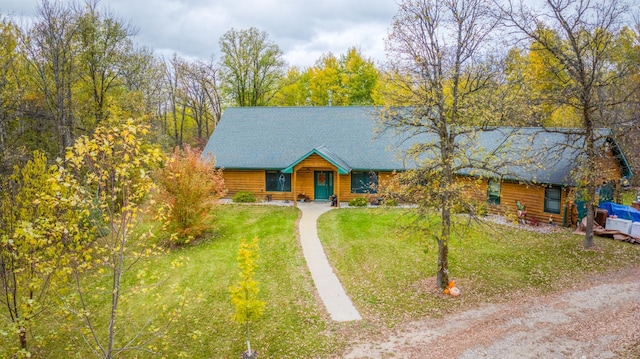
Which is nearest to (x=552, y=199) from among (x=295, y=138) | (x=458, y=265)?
(x=458, y=265)

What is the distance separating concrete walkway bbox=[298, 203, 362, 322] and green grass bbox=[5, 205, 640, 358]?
0.28m

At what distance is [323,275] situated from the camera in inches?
561

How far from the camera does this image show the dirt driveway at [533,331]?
9125 millimetres

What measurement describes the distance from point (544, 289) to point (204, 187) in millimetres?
14072

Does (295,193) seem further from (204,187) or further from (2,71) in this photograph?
(2,71)

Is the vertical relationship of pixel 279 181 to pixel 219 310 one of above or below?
above

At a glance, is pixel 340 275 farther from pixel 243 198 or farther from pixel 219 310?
pixel 243 198

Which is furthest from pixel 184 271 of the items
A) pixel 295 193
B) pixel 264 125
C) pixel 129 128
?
pixel 264 125

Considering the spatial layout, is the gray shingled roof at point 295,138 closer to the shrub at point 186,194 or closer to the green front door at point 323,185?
the green front door at point 323,185

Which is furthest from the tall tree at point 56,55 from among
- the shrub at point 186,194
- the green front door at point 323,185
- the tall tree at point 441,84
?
the tall tree at point 441,84

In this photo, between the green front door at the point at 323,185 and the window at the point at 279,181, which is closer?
the green front door at the point at 323,185

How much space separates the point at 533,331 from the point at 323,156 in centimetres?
1507

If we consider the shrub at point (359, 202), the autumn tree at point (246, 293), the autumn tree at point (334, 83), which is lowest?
the autumn tree at point (246, 293)

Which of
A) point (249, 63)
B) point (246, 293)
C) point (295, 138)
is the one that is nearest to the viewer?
point (246, 293)
